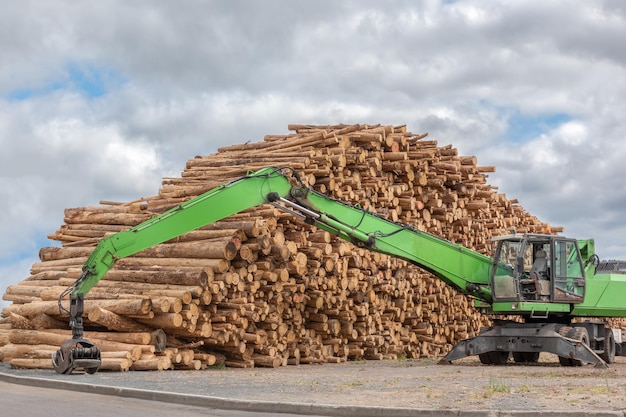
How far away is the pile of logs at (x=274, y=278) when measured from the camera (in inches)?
816

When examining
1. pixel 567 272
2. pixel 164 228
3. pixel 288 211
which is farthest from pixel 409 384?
pixel 567 272

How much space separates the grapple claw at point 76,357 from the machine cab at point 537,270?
9.15 metres

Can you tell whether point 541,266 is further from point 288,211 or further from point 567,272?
point 288,211

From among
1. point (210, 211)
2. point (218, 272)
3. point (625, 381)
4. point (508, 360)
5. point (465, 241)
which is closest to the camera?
point (625, 381)

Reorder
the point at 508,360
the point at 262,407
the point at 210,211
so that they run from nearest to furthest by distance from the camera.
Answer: the point at 262,407, the point at 210,211, the point at 508,360

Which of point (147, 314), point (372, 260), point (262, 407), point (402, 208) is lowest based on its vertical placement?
point (262, 407)

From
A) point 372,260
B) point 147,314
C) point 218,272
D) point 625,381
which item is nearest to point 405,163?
point 372,260

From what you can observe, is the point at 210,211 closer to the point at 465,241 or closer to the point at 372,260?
the point at 372,260

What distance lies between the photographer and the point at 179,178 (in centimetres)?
2612

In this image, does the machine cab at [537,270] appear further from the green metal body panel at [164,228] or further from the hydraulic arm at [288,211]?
the green metal body panel at [164,228]

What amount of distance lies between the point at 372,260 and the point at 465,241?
17.1 feet

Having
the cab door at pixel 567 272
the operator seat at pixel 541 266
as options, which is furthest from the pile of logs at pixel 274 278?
the cab door at pixel 567 272

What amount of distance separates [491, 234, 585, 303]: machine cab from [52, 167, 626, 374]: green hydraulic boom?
0.08 feet

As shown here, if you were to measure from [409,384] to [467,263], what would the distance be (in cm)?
679
